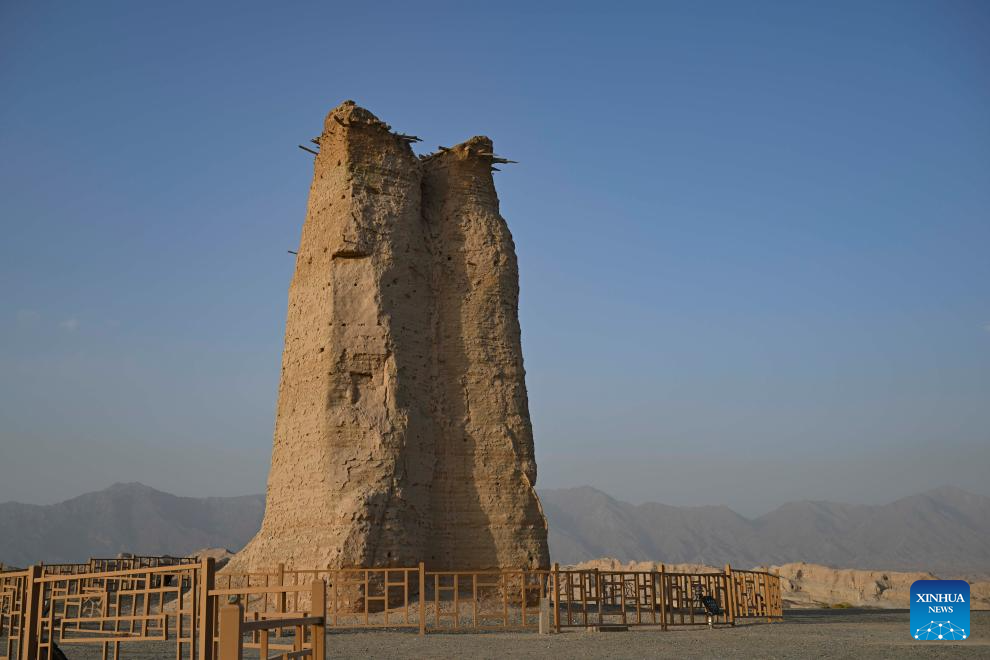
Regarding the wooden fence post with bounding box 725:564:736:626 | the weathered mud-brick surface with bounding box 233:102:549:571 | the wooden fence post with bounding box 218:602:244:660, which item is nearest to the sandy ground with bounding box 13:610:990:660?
the wooden fence post with bounding box 725:564:736:626

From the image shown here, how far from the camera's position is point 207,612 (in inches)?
293

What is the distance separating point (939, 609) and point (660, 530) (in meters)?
127

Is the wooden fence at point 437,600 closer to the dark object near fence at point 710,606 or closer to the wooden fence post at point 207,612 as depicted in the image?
the dark object near fence at point 710,606

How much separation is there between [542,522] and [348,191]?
9592mm

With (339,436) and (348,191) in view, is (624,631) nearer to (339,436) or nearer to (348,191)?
(339,436)

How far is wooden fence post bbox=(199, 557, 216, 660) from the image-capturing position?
292 inches

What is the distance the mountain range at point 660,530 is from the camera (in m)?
113

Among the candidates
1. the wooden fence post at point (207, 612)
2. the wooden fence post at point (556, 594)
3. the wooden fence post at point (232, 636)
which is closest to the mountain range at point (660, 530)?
the wooden fence post at point (556, 594)

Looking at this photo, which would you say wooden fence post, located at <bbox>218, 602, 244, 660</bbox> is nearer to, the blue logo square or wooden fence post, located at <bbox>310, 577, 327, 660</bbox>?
wooden fence post, located at <bbox>310, 577, 327, 660</bbox>

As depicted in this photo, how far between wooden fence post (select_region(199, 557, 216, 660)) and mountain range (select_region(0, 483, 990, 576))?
10391 cm

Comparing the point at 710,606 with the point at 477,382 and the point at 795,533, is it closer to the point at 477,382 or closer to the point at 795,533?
the point at 477,382

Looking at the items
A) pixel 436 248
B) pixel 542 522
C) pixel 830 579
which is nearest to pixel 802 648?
pixel 542 522

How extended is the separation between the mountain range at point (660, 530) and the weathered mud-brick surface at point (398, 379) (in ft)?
294

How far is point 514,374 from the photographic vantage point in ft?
76.8
